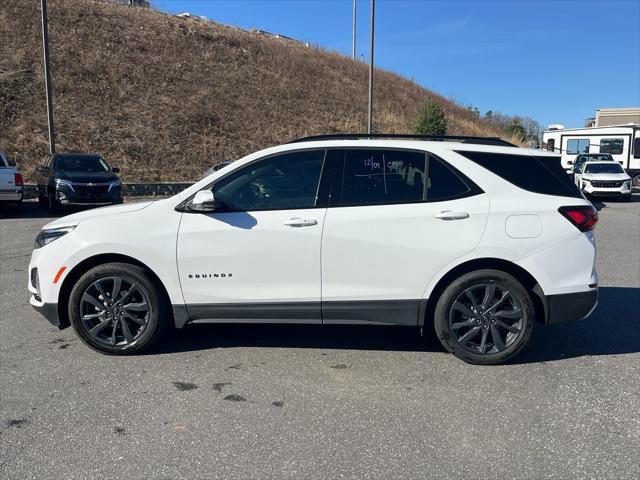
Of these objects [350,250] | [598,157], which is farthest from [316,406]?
[598,157]

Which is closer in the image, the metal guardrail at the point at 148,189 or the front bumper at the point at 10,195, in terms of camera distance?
the front bumper at the point at 10,195

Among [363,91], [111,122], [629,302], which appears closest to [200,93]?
[111,122]

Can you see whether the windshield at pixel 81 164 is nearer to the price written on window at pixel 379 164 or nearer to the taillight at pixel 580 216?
the price written on window at pixel 379 164

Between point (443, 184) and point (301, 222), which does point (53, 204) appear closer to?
point (301, 222)

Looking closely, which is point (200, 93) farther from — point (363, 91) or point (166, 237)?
point (166, 237)

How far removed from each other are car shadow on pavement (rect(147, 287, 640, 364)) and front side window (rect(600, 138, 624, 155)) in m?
23.6

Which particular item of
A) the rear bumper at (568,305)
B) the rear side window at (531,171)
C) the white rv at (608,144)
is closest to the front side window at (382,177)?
the rear side window at (531,171)

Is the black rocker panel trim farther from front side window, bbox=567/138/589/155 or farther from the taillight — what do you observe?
front side window, bbox=567/138/589/155

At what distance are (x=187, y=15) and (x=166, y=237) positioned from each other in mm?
43786

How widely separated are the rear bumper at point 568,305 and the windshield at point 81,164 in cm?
1402

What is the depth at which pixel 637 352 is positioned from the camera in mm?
4629

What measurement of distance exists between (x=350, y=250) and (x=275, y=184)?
814 mm

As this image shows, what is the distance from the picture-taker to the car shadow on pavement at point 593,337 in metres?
4.60

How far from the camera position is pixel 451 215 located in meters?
4.15
